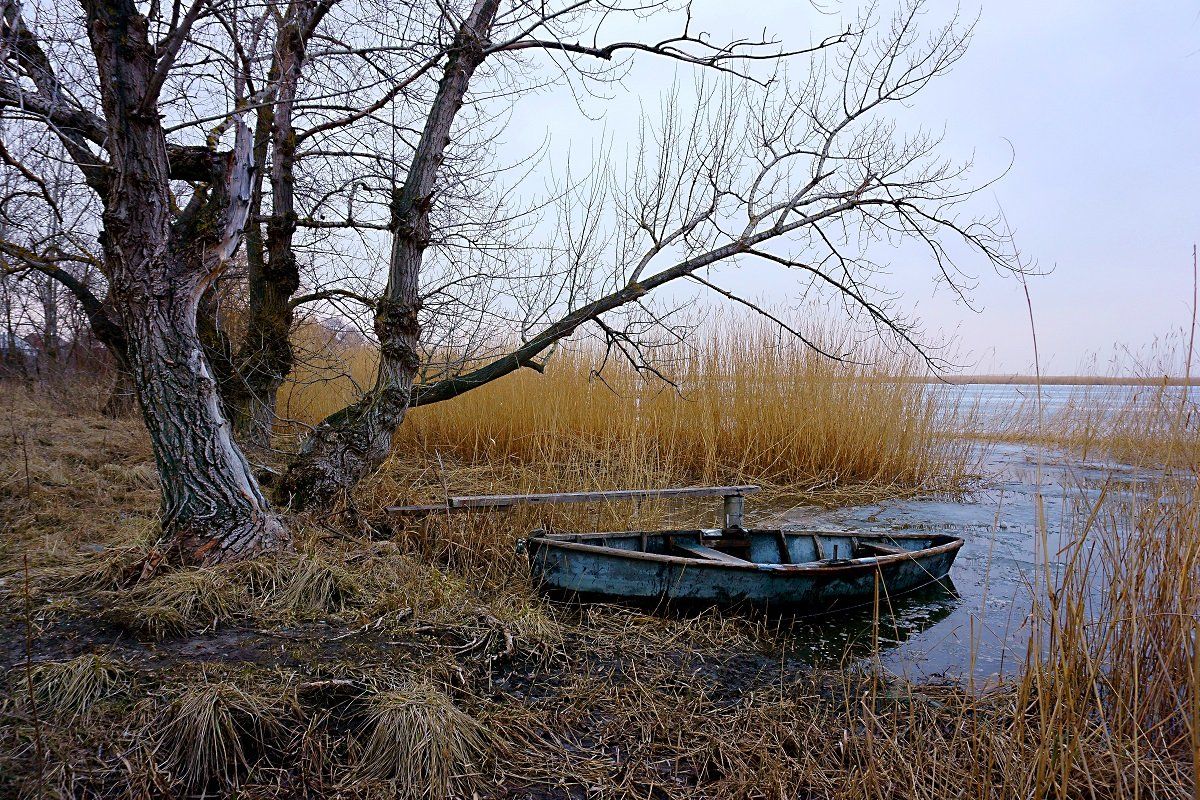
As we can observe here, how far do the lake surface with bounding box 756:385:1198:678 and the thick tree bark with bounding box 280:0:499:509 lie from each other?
307 centimetres

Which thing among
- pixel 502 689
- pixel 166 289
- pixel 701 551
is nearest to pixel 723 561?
pixel 701 551

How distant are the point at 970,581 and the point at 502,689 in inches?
152

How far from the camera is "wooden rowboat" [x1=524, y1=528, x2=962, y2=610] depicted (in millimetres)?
4156

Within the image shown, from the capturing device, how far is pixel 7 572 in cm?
346

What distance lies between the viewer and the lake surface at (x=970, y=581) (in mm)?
3641

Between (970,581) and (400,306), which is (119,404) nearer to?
(400,306)

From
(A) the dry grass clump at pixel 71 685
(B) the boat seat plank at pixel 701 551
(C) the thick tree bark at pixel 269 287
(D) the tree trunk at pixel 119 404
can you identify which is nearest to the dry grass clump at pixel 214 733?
(A) the dry grass clump at pixel 71 685

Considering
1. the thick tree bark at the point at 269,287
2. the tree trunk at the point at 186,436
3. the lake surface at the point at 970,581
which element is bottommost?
the lake surface at the point at 970,581

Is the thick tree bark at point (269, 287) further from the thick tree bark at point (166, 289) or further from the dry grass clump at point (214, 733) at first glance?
the dry grass clump at point (214, 733)

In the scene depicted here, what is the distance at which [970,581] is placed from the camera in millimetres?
5297

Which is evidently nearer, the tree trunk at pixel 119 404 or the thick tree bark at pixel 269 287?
the thick tree bark at pixel 269 287

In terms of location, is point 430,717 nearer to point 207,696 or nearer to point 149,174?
point 207,696

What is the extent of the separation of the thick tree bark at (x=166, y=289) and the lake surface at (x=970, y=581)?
3.00 meters

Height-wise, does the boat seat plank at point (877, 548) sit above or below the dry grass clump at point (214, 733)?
above
